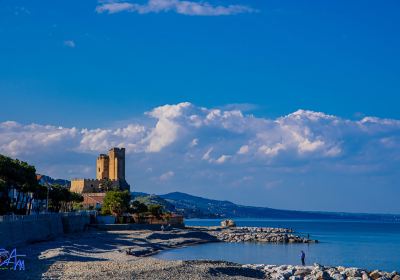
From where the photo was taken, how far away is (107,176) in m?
128

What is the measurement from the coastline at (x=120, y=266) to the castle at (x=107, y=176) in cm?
5641

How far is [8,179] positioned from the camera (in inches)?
2144

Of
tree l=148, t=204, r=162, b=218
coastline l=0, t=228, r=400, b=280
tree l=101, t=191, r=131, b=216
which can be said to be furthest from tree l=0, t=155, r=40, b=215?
tree l=148, t=204, r=162, b=218

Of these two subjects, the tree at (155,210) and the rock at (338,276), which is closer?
the rock at (338,276)

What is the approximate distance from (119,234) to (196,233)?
1695cm

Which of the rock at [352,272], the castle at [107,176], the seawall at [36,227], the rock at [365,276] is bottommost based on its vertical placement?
the rock at [365,276]

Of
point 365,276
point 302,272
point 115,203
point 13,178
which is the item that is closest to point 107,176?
point 115,203

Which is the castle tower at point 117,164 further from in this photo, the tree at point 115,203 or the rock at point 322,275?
the rock at point 322,275

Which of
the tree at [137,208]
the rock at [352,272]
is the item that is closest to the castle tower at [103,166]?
the tree at [137,208]

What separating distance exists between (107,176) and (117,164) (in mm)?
5769

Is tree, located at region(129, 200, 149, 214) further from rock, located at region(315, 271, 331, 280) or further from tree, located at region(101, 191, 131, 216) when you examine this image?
rock, located at region(315, 271, 331, 280)

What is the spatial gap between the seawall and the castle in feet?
153

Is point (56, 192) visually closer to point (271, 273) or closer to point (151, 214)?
point (151, 214)

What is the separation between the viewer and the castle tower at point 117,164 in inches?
4867
